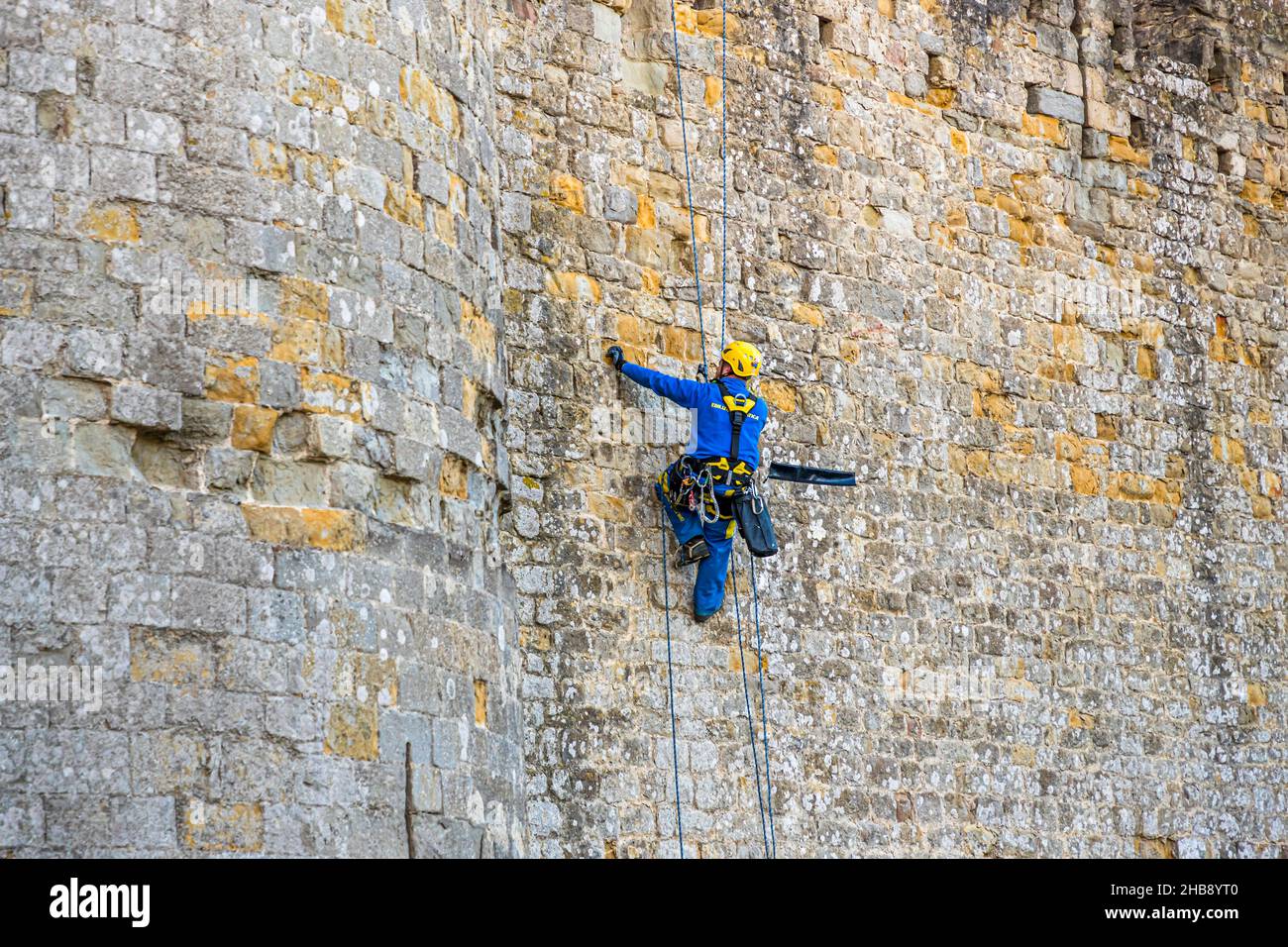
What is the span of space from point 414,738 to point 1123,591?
18.8ft

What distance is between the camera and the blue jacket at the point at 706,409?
10648mm

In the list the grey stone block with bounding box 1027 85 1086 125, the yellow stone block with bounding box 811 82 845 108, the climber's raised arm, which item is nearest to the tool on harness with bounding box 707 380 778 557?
the climber's raised arm

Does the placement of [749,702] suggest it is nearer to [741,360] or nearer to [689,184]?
[741,360]

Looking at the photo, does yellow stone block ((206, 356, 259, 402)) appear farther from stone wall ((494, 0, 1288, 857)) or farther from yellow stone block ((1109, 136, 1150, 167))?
yellow stone block ((1109, 136, 1150, 167))

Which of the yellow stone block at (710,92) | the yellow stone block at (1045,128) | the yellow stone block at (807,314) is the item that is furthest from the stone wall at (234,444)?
the yellow stone block at (1045,128)

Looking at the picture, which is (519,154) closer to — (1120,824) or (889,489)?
(889,489)

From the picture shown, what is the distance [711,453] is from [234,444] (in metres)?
3.13

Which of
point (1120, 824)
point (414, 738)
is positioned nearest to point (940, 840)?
point (1120, 824)

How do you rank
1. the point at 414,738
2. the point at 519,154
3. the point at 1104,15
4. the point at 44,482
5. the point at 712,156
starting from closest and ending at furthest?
1. the point at 44,482
2. the point at 414,738
3. the point at 519,154
4. the point at 712,156
5. the point at 1104,15

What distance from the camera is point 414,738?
27.3ft

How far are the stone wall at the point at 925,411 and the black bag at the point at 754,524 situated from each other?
0.41m

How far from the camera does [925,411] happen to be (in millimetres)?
12273

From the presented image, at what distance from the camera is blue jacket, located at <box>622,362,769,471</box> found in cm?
1065

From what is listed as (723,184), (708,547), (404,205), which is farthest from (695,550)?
(404,205)
